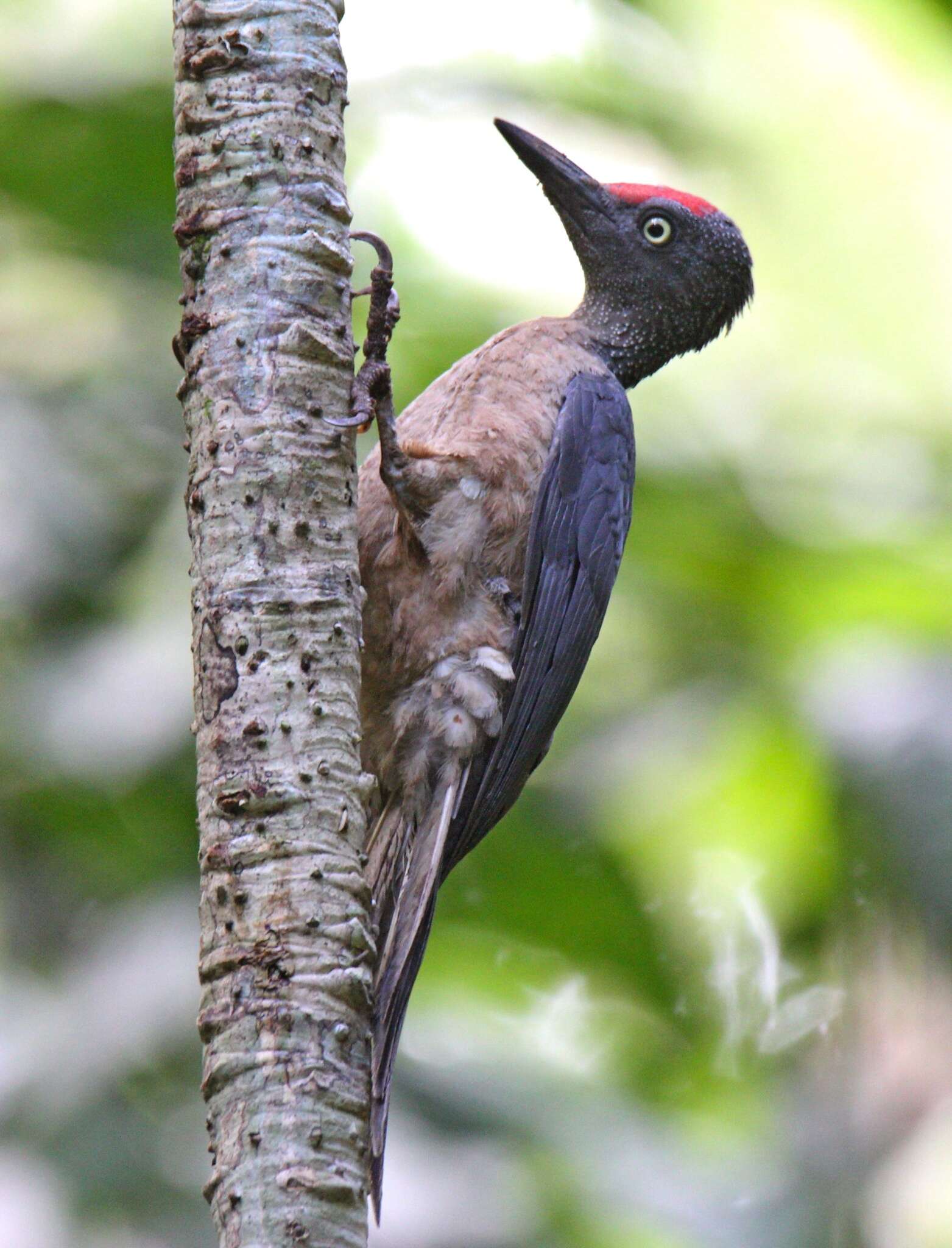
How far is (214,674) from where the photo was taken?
2.58 metres

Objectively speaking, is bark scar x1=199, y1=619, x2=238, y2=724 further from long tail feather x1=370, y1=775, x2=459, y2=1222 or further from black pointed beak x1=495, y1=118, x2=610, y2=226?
black pointed beak x1=495, y1=118, x2=610, y2=226

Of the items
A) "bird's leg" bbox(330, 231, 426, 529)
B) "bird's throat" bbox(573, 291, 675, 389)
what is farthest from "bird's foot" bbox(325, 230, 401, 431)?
"bird's throat" bbox(573, 291, 675, 389)

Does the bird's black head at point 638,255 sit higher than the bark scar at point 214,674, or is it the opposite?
the bird's black head at point 638,255

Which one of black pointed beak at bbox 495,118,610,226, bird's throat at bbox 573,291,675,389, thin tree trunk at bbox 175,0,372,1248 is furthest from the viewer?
bird's throat at bbox 573,291,675,389

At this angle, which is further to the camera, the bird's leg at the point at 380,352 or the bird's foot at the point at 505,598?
the bird's foot at the point at 505,598

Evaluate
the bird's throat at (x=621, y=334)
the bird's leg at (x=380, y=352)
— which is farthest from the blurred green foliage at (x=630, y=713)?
the bird's leg at (x=380, y=352)

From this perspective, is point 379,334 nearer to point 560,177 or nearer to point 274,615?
point 274,615

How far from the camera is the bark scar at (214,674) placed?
256 cm

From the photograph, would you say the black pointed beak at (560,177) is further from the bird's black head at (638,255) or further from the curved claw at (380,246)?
the curved claw at (380,246)

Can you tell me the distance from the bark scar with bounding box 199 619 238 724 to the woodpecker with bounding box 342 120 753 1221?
0.91m

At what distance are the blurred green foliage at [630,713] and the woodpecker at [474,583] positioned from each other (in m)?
0.75

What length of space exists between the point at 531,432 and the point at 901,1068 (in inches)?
80.5

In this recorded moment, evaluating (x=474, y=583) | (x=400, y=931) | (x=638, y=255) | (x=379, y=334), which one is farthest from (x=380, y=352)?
(x=638, y=255)

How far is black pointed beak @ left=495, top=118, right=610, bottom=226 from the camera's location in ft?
14.4
